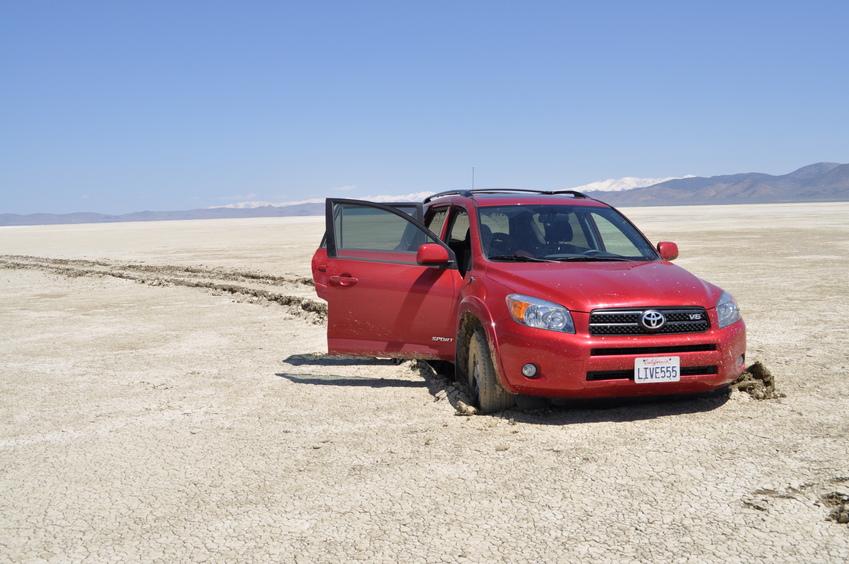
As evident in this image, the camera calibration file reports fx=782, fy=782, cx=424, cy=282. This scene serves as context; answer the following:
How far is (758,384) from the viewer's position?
6.31 m

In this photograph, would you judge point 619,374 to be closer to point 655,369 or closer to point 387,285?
point 655,369

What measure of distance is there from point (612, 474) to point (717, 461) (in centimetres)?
69

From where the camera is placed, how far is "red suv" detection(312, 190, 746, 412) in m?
5.26

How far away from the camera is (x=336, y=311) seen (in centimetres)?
678

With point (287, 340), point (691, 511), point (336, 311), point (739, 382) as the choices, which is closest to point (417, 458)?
point (691, 511)

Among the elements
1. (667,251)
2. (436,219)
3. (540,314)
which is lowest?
(540,314)

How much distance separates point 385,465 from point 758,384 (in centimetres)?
330

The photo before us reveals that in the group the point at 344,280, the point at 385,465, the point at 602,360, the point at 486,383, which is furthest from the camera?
the point at 344,280

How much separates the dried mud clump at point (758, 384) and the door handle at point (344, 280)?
10.7 ft

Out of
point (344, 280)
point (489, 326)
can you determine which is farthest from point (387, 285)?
point (489, 326)

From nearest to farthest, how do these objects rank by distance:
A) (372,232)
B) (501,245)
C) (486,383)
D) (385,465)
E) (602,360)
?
(385,465)
(602,360)
(486,383)
(501,245)
(372,232)

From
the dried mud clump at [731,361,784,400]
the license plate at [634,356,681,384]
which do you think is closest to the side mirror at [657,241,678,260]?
the dried mud clump at [731,361,784,400]

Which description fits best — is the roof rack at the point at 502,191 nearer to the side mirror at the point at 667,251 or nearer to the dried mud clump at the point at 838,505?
the side mirror at the point at 667,251

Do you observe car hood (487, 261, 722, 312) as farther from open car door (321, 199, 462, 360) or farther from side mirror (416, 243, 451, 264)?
open car door (321, 199, 462, 360)
